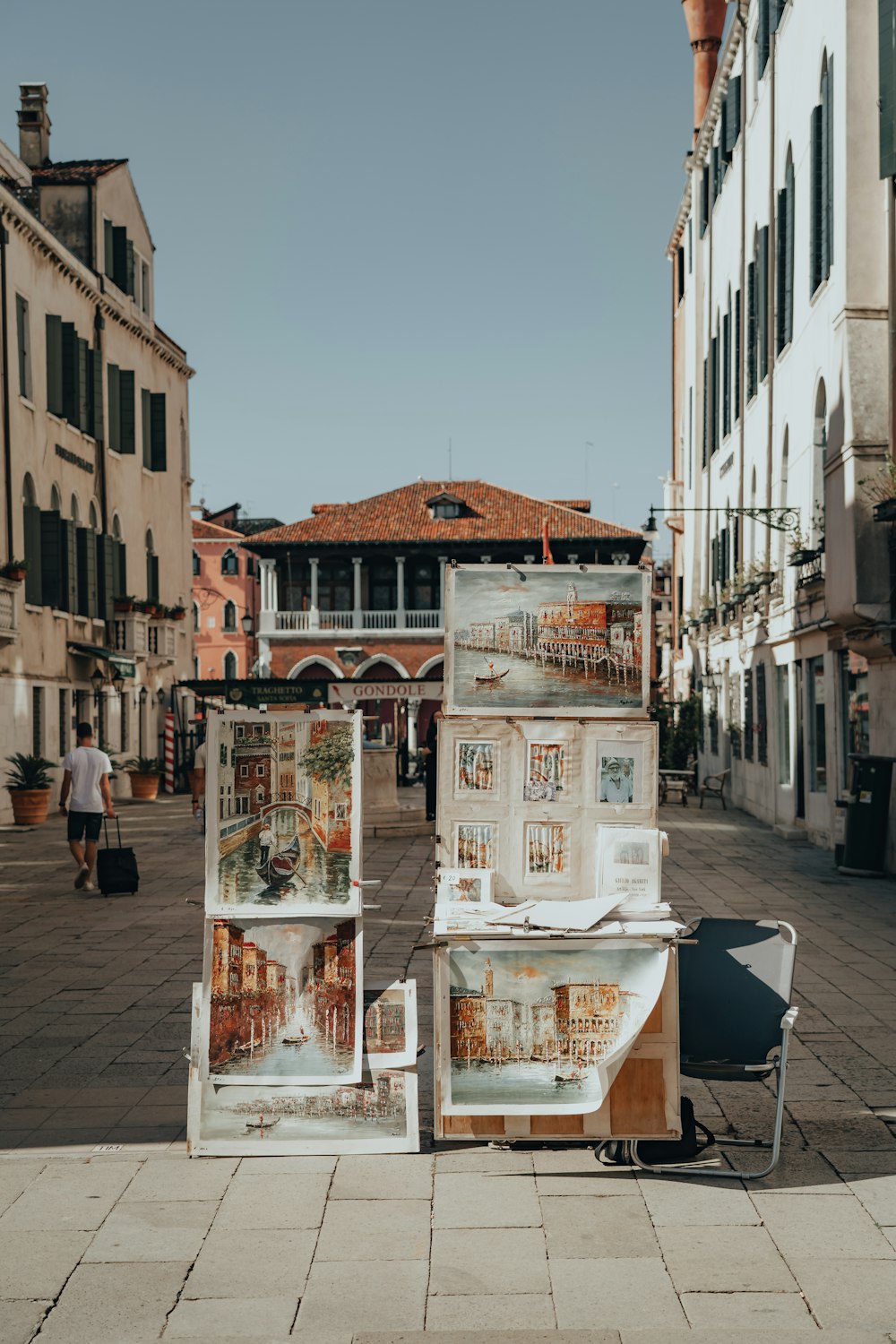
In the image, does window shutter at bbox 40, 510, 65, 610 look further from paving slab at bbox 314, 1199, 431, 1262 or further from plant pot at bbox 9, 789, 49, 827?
paving slab at bbox 314, 1199, 431, 1262

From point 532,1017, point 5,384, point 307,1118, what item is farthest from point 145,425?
point 532,1017

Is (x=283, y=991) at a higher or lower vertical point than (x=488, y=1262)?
higher

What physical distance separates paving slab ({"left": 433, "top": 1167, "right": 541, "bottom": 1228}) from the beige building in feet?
64.9

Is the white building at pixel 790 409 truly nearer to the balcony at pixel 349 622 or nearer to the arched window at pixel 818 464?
the arched window at pixel 818 464

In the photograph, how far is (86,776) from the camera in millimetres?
15023

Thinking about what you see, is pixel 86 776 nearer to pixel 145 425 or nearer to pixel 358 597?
pixel 145 425

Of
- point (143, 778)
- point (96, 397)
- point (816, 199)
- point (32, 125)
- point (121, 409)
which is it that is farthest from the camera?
point (32, 125)

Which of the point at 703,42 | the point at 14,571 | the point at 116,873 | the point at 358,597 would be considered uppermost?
the point at 703,42

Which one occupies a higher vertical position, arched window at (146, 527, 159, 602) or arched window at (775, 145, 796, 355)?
arched window at (775, 145, 796, 355)

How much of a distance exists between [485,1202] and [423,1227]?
1.10 ft

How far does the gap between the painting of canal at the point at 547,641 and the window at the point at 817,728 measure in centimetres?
1463

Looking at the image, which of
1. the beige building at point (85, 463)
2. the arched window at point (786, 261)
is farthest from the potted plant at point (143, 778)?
the arched window at point (786, 261)

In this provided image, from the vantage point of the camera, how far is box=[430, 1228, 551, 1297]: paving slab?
4664 mm

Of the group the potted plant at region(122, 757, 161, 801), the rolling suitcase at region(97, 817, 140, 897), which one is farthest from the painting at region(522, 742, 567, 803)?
the potted plant at region(122, 757, 161, 801)
